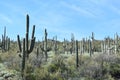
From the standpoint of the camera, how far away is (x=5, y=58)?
3388 cm

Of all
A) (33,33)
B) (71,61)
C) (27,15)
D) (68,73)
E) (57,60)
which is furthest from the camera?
(71,61)

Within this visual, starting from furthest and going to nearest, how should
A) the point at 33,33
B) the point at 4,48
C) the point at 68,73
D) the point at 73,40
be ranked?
the point at 73,40 < the point at 4,48 < the point at 68,73 < the point at 33,33

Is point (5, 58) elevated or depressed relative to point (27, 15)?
depressed

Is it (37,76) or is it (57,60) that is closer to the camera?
(37,76)

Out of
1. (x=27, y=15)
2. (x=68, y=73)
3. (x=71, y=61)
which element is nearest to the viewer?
(x=27, y=15)

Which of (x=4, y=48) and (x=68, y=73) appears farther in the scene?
(x=4, y=48)

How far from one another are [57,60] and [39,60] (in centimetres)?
203

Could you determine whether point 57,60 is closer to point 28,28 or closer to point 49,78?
point 49,78

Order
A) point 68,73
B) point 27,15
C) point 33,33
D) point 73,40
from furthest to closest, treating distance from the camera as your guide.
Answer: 1. point 73,40
2. point 68,73
3. point 33,33
4. point 27,15

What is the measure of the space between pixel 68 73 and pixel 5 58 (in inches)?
284

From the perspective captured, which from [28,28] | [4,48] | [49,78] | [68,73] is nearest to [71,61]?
[68,73]

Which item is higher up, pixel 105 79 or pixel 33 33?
pixel 33 33

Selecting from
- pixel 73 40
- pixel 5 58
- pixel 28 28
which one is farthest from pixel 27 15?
pixel 73 40

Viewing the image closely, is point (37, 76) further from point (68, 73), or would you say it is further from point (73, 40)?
point (73, 40)
